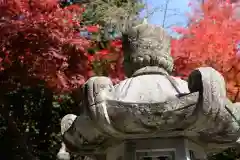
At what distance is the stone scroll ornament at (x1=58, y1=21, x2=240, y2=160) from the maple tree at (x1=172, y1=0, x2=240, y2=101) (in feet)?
15.3

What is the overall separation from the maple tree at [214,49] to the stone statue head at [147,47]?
15.2ft

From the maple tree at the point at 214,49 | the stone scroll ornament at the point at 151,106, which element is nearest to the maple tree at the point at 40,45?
the maple tree at the point at 214,49

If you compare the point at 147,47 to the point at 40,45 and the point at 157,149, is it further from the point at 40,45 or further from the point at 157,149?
the point at 40,45

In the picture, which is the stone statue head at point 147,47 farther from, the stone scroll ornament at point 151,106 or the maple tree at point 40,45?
the maple tree at point 40,45

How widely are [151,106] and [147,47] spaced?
0.58 meters

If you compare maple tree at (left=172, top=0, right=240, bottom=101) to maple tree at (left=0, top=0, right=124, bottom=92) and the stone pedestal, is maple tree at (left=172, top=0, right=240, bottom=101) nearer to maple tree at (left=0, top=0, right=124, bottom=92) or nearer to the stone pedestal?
maple tree at (left=0, top=0, right=124, bottom=92)

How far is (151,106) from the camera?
Answer: 104 inches

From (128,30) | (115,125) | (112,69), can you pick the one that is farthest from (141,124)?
(112,69)

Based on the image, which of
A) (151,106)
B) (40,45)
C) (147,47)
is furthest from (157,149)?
(40,45)

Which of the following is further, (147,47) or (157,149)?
(147,47)

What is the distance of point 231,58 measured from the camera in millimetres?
7980

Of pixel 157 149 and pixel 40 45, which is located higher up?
pixel 157 149

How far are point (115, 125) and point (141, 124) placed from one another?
16 cm

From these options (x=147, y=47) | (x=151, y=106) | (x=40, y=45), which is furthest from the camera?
(x=40, y=45)
